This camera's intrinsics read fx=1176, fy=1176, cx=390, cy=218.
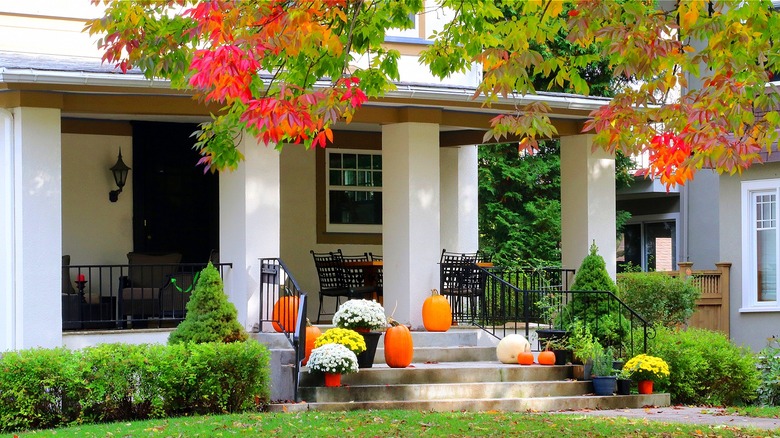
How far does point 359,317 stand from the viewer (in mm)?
13969

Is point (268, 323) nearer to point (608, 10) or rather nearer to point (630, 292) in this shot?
point (608, 10)

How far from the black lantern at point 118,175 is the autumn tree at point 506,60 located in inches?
224

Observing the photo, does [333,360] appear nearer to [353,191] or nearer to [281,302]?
[281,302]

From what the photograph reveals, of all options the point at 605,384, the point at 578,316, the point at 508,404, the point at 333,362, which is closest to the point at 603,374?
the point at 605,384

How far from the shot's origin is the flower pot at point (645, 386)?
14586mm

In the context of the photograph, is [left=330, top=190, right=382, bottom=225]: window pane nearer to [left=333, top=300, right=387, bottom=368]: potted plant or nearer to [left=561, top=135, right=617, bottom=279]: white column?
[left=561, top=135, right=617, bottom=279]: white column

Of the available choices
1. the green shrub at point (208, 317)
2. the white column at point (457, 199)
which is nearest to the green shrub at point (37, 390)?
the green shrub at point (208, 317)

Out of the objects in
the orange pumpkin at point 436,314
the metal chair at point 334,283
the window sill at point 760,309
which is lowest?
the window sill at point 760,309

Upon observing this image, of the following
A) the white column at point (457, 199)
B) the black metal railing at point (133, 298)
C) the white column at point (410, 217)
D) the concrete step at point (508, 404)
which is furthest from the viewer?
the white column at point (457, 199)

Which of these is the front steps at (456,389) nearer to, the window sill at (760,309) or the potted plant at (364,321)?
the potted plant at (364,321)

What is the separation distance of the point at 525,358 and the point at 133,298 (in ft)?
17.3

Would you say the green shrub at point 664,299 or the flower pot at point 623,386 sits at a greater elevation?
the green shrub at point 664,299

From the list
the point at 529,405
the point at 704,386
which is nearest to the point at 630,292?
the point at 704,386

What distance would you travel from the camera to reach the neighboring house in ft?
46.9
